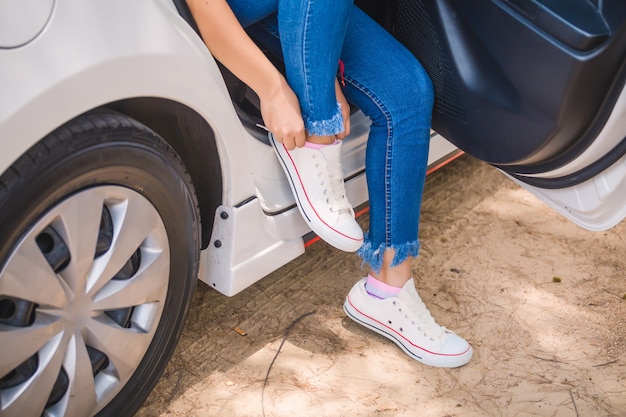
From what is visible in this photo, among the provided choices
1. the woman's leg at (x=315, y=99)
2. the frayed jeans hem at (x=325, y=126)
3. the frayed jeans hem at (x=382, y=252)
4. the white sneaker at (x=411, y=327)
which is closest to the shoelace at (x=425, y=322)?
the white sneaker at (x=411, y=327)

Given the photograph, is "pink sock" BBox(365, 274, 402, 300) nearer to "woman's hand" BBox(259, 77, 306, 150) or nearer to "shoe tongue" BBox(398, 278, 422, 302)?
"shoe tongue" BBox(398, 278, 422, 302)

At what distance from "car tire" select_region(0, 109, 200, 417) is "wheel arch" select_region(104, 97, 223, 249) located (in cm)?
9

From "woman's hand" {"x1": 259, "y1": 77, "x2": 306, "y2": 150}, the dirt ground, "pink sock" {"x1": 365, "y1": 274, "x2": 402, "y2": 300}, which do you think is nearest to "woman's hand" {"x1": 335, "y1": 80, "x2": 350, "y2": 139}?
"woman's hand" {"x1": 259, "y1": 77, "x2": 306, "y2": 150}

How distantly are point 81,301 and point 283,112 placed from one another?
59 centimetres

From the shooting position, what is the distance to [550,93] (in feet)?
5.45

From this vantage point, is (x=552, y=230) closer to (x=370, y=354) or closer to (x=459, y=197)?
(x=459, y=197)

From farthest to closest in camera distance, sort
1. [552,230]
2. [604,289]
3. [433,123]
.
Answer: [552,230]
[604,289]
[433,123]

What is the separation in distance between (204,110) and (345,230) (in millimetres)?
473

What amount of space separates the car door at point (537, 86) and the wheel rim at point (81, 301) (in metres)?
0.78

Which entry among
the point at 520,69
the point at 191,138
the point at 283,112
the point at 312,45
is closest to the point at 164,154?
the point at 191,138

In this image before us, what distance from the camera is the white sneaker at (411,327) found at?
78.4 inches

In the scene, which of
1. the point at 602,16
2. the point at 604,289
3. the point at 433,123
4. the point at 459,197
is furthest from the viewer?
the point at 459,197

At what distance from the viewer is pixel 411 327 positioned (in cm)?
202

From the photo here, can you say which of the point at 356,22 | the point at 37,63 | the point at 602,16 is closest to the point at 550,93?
the point at 602,16
